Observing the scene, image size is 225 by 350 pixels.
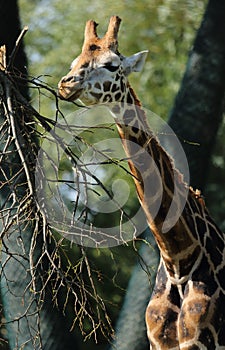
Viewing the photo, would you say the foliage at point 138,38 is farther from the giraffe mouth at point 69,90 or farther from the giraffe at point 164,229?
the giraffe mouth at point 69,90

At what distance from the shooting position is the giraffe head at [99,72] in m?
3.63

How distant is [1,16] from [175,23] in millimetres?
3226

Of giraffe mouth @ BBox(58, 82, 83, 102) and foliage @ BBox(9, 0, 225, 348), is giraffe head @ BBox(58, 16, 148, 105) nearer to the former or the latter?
giraffe mouth @ BBox(58, 82, 83, 102)

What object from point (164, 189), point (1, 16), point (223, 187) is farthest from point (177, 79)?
point (164, 189)

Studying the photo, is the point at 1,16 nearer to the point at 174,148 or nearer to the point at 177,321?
the point at 174,148

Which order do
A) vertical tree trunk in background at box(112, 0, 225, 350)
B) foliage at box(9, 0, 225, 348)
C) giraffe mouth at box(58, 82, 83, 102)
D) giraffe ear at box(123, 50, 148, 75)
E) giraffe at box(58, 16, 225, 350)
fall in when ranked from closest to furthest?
giraffe mouth at box(58, 82, 83, 102)
giraffe at box(58, 16, 225, 350)
giraffe ear at box(123, 50, 148, 75)
vertical tree trunk in background at box(112, 0, 225, 350)
foliage at box(9, 0, 225, 348)

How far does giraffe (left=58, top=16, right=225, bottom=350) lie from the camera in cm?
376

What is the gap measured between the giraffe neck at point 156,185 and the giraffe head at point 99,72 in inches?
3.1

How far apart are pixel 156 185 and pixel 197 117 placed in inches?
104

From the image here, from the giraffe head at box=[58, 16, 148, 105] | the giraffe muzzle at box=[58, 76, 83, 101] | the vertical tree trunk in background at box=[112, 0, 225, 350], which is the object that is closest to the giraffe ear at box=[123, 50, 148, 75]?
the giraffe head at box=[58, 16, 148, 105]

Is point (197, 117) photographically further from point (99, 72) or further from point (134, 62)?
point (99, 72)

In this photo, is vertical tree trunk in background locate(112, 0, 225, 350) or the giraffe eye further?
vertical tree trunk in background locate(112, 0, 225, 350)

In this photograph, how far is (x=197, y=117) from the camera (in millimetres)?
6410

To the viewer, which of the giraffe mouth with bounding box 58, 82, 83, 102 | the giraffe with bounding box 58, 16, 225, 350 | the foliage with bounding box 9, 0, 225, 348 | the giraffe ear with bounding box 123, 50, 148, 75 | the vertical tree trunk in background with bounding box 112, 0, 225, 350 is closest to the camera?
the giraffe mouth with bounding box 58, 82, 83, 102
